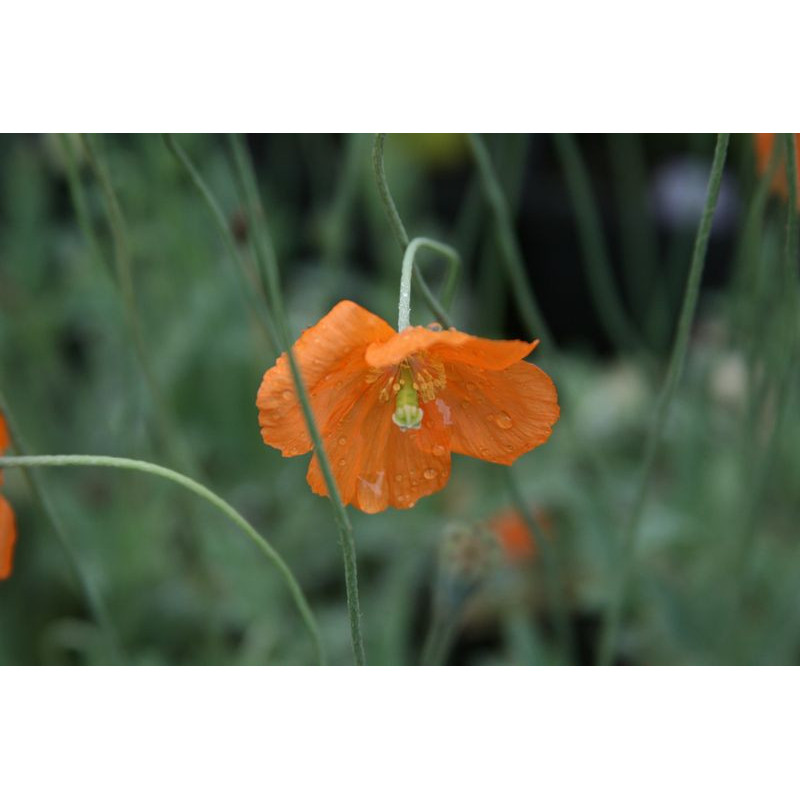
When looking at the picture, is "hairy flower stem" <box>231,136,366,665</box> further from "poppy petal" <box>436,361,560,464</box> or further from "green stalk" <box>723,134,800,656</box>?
"green stalk" <box>723,134,800,656</box>

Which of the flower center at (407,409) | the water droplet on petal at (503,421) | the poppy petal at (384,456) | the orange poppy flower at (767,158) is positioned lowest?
the poppy petal at (384,456)

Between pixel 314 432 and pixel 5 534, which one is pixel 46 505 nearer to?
pixel 5 534

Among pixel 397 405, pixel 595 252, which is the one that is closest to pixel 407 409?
pixel 397 405

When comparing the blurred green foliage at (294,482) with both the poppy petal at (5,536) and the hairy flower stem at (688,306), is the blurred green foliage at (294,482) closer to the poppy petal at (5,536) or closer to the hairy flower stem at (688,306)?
the hairy flower stem at (688,306)

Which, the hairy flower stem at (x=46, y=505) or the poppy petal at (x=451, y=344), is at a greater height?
the poppy petal at (x=451, y=344)

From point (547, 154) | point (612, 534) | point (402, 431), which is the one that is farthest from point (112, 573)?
point (547, 154)

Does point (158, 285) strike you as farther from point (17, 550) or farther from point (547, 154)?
point (547, 154)

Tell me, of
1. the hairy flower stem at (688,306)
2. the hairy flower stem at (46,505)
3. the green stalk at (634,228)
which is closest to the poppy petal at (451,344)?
the hairy flower stem at (688,306)
